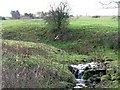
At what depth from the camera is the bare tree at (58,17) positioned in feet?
166

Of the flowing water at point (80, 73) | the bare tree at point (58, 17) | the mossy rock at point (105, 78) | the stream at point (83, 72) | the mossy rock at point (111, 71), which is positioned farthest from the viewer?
the bare tree at point (58, 17)

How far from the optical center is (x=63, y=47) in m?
45.2

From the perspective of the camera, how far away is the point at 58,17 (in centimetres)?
5034

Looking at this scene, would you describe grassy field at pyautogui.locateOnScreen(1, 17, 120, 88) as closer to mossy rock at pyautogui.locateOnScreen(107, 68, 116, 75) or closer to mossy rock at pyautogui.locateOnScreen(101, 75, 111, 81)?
mossy rock at pyautogui.locateOnScreen(101, 75, 111, 81)

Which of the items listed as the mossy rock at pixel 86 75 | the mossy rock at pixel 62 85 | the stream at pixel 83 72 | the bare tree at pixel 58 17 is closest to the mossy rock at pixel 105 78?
the stream at pixel 83 72

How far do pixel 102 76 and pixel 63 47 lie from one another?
53.5 ft

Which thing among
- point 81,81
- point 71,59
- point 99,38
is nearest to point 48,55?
point 71,59

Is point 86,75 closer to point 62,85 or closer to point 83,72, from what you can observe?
point 83,72

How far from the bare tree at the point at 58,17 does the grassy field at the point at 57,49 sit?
1015 mm

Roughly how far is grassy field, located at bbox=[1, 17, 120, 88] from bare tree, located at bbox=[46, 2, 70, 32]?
1.02 metres

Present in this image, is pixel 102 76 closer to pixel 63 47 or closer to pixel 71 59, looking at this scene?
pixel 71 59

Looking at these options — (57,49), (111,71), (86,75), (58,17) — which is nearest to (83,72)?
(86,75)

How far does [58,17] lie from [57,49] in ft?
34.1

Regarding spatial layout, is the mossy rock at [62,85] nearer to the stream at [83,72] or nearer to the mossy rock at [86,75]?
the stream at [83,72]
